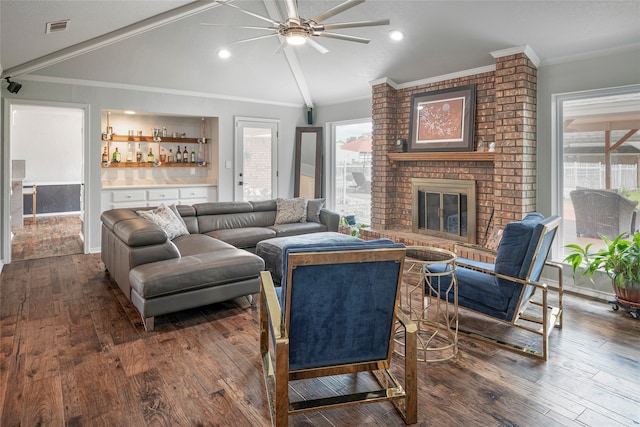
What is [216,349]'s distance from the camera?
114 inches

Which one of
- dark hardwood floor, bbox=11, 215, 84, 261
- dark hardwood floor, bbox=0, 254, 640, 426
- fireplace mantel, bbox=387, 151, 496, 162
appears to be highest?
fireplace mantel, bbox=387, 151, 496, 162

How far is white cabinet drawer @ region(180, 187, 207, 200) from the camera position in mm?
7047

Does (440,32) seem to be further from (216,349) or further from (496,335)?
(216,349)

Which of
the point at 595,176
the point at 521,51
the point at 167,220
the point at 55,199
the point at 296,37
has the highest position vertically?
the point at 521,51

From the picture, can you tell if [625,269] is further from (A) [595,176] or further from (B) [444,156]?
(B) [444,156]

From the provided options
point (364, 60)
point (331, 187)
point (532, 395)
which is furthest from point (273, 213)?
point (532, 395)

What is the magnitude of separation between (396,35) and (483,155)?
5.89 ft

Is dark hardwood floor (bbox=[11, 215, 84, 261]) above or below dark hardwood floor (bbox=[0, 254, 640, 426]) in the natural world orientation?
above

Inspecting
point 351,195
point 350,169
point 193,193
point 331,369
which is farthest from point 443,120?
point 193,193

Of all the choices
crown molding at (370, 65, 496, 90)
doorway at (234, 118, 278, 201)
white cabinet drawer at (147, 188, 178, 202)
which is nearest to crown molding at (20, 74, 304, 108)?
doorway at (234, 118, 278, 201)

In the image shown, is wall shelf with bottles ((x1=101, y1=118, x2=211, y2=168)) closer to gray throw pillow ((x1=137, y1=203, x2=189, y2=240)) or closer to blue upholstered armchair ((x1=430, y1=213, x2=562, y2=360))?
gray throw pillow ((x1=137, y1=203, x2=189, y2=240))

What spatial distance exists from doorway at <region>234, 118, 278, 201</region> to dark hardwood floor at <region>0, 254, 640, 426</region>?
13.5 feet

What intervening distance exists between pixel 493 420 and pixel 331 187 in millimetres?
5876

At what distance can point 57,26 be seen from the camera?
3.85 metres
